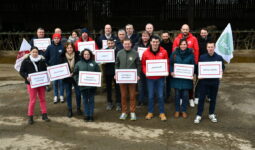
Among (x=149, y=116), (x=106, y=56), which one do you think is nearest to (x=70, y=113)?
(x=106, y=56)

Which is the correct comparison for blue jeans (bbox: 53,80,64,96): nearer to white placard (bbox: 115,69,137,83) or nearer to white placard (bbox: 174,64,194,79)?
white placard (bbox: 115,69,137,83)

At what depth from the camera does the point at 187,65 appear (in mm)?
5387

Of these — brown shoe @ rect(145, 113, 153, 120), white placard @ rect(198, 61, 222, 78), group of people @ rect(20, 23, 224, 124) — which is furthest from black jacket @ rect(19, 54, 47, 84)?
white placard @ rect(198, 61, 222, 78)

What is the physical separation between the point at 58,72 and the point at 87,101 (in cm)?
83

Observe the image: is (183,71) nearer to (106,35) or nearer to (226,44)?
(226,44)

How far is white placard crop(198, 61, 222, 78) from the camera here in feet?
17.1

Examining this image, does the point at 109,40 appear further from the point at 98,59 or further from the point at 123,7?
the point at 123,7

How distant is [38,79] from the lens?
17.6 feet

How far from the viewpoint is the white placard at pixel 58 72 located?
5523 mm

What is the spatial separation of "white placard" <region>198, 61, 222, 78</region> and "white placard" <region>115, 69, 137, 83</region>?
1.27 m

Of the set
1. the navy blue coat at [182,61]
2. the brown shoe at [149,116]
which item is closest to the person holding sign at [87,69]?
the brown shoe at [149,116]

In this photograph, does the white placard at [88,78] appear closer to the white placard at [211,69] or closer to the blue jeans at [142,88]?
the blue jeans at [142,88]

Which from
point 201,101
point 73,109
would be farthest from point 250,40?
point 73,109

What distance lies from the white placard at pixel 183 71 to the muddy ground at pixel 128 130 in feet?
3.00
